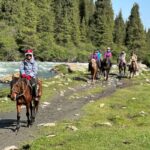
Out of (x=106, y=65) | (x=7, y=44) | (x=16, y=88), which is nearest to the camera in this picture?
(x=16, y=88)

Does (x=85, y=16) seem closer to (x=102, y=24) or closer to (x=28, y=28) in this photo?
(x=102, y=24)

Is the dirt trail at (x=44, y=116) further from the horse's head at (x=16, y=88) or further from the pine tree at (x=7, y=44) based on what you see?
the pine tree at (x=7, y=44)

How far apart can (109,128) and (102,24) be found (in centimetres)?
11230

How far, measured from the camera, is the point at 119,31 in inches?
5709

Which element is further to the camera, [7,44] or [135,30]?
[135,30]

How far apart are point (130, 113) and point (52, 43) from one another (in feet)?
328

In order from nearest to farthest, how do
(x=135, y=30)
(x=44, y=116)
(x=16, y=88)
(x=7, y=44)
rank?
(x=16, y=88), (x=44, y=116), (x=7, y=44), (x=135, y=30)

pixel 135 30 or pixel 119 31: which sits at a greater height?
pixel 135 30

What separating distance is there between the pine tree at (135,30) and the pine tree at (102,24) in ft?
19.8

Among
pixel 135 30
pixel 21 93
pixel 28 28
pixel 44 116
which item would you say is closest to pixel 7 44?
pixel 28 28

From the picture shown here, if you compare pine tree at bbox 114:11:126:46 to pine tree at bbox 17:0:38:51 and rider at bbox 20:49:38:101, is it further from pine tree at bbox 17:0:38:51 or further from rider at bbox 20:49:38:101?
rider at bbox 20:49:38:101

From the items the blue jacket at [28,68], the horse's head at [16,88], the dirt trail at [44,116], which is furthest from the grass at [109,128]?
the blue jacket at [28,68]

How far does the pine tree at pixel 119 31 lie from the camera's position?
142375 millimetres

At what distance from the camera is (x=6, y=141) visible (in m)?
Answer: 17.8
